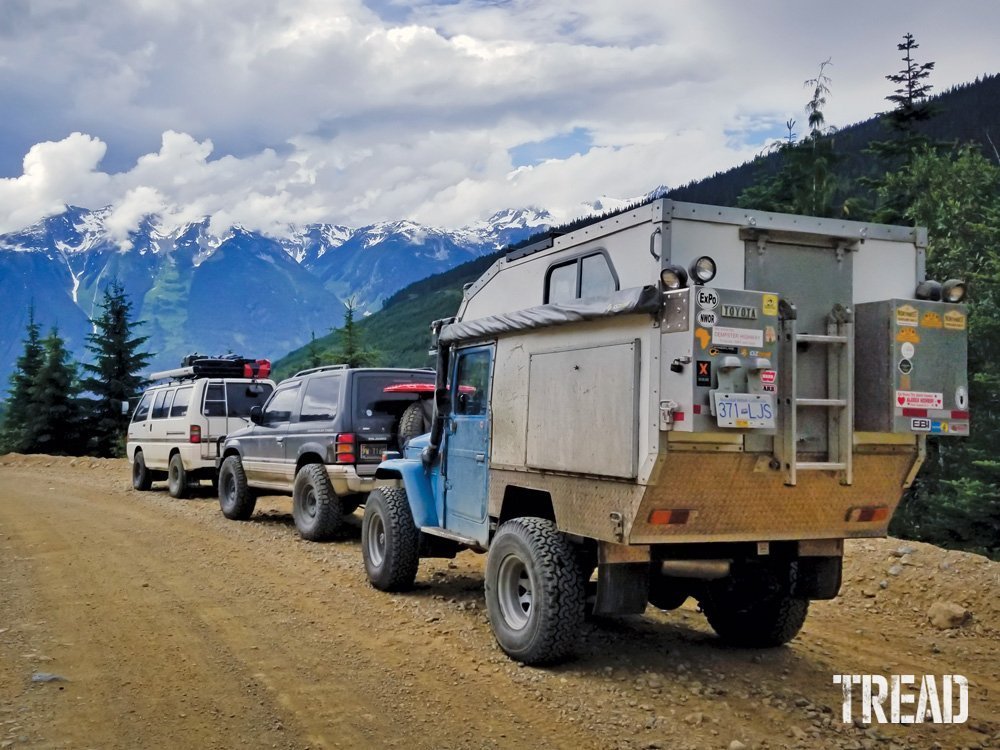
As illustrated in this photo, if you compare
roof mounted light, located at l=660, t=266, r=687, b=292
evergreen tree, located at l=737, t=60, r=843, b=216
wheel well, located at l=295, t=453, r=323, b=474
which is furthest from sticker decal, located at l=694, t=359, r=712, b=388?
evergreen tree, located at l=737, t=60, r=843, b=216

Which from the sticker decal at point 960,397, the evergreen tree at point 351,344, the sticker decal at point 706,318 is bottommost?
the sticker decal at point 960,397

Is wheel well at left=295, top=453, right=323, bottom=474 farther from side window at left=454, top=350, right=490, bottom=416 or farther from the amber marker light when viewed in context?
the amber marker light

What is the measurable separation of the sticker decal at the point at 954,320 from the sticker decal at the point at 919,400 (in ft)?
1.34

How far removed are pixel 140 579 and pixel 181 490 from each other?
297 inches

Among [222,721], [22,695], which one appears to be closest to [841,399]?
[222,721]

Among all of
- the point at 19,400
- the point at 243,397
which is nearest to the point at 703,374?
the point at 243,397

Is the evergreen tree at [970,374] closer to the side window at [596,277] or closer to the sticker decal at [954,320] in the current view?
the sticker decal at [954,320]

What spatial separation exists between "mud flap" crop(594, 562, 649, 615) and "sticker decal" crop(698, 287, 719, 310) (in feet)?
5.49

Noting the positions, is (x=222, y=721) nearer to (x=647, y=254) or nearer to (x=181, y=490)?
(x=647, y=254)

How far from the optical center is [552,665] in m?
5.80

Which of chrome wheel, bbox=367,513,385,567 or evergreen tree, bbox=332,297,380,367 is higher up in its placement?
evergreen tree, bbox=332,297,380,367

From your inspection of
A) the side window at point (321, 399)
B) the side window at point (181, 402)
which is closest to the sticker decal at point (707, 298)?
the side window at point (321, 399)

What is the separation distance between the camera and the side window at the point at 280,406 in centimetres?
1175

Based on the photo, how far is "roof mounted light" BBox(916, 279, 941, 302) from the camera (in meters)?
5.61
